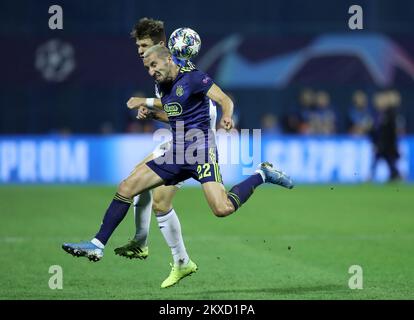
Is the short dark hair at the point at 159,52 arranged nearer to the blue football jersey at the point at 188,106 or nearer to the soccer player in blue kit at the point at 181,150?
the soccer player in blue kit at the point at 181,150

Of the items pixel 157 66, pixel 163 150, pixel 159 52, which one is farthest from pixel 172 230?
pixel 159 52

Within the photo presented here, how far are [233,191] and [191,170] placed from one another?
42 cm

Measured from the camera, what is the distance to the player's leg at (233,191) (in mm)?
8812

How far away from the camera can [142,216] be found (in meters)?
9.68

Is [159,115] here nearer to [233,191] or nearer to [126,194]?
[126,194]

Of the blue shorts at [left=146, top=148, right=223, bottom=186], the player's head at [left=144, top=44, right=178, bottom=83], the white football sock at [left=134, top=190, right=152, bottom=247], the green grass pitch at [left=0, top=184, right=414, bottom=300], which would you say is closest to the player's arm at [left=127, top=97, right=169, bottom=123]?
the player's head at [left=144, top=44, right=178, bottom=83]

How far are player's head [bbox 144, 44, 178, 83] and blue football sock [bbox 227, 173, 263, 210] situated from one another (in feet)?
3.75

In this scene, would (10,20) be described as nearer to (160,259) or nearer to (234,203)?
(160,259)

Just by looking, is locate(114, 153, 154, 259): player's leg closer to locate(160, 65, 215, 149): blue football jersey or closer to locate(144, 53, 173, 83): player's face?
locate(160, 65, 215, 149): blue football jersey

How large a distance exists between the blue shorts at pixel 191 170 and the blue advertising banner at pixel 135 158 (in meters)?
11.5

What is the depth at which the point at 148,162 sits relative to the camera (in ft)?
29.9

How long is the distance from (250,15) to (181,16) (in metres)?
1.78

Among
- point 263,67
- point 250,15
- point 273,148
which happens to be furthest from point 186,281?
point 250,15

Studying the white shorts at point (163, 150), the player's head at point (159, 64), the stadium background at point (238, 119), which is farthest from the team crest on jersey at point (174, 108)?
the stadium background at point (238, 119)
